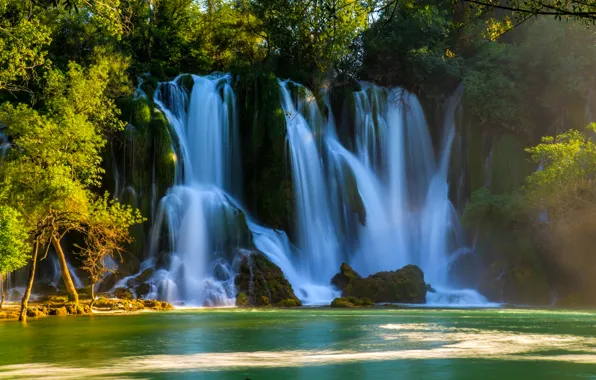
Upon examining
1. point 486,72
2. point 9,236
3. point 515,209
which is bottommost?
point 9,236

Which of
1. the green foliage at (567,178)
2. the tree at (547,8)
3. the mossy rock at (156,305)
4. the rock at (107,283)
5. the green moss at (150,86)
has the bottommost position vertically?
the mossy rock at (156,305)

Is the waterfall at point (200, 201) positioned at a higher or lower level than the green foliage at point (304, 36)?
lower

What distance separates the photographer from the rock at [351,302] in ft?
104

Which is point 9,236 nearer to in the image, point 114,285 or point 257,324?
point 257,324

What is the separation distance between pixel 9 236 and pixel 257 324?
278 inches

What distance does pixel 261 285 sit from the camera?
33.7 metres

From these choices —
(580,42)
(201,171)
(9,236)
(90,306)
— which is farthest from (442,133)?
(9,236)

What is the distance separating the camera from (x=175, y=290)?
33.6 meters

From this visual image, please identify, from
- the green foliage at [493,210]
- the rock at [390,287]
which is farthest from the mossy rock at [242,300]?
the green foliage at [493,210]

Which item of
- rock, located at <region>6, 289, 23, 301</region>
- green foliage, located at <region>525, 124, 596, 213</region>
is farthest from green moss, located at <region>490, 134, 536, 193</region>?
rock, located at <region>6, 289, 23, 301</region>

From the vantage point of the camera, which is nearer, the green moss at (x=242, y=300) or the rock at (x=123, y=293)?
the rock at (x=123, y=293)

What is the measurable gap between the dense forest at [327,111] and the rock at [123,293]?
95 cm

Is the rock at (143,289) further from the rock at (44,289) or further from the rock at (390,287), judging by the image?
the rock at (390,287)

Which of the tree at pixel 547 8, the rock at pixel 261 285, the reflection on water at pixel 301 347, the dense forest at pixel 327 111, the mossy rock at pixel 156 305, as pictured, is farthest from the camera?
the rock at pixel 261 285
